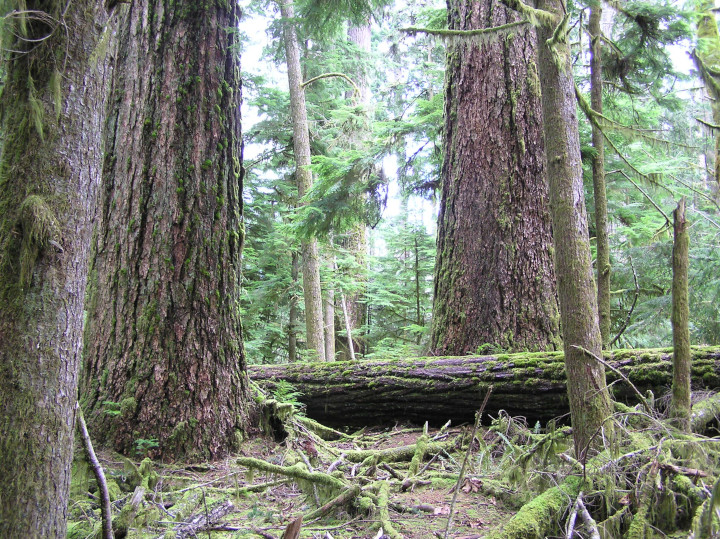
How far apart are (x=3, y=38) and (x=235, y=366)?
2.83 metres

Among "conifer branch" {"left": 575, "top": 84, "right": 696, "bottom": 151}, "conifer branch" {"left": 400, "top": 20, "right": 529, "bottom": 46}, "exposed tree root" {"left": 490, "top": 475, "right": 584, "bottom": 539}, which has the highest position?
"conifer branch" {"left": 400, "top": 20, "right": 529, "bottom": 46}

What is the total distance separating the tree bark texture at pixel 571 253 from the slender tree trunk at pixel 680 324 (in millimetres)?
366

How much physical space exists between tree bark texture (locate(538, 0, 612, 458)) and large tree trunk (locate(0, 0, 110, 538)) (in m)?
2.29

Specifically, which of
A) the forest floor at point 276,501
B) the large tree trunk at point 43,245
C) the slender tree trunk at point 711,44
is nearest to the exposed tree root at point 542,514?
the forest floor at point 276,501

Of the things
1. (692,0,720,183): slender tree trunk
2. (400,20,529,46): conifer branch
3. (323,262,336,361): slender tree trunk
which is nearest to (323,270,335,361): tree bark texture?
(323,262,336,361): slender tree trunk

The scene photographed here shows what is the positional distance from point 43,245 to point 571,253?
250cm

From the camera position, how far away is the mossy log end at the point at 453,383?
4070 millimetres

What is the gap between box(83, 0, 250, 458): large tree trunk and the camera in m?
3.64

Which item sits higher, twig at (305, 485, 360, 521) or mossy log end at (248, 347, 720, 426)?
mossy log end at (248, 347, 720, 426)

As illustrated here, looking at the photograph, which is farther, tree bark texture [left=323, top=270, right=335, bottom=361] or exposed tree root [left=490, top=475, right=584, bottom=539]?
tree bark texture [left=323, top=270, right=335, bottom=361]

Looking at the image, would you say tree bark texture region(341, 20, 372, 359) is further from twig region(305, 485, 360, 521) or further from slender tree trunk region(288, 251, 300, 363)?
twig region(305, 485, 360, 521)

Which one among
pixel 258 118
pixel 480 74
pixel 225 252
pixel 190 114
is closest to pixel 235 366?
pixel 225 252

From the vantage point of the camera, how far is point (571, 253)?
8.89 ft

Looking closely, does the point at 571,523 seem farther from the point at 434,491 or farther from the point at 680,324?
the point at 434,491
